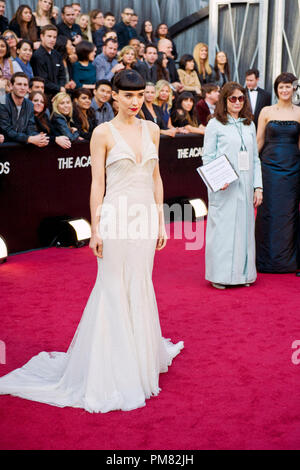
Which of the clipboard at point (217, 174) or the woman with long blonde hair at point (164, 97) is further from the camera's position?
the woman with long blonde hair at point (164, 97)

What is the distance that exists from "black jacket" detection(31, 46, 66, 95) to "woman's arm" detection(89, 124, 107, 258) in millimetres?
6079

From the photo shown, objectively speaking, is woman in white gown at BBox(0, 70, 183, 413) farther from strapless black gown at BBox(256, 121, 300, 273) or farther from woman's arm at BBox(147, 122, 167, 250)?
strapless black gown at BBox(256, 121, 300, 273)

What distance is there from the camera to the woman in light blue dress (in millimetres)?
5953

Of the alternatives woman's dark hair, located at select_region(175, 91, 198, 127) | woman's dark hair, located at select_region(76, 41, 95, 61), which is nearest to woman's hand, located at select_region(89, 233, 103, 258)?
woman's dark hair, located at select_region(175, 91, 198, 127)

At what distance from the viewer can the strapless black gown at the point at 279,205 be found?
6594 mm

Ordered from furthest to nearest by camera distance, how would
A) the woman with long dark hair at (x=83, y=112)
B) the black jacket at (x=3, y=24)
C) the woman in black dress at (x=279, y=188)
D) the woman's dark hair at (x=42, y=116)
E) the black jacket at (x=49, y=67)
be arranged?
the black jacket at (x=3, y=24), the black jacket at (x=49, y=67), the woman with long dark hair at (x=83, y=112), the woman's dark hair at (x=42, y=116), the woman in black dress at (x=279, y=188)

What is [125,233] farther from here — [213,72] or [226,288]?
[213,72]

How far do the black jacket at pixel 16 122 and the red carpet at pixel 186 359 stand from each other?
1.33 meters

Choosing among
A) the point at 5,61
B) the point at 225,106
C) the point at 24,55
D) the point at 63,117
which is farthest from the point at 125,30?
the point at 225,106

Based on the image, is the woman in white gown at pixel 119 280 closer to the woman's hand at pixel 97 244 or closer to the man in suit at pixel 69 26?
the woman's hand at pixel 97 244

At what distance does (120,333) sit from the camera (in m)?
3.68

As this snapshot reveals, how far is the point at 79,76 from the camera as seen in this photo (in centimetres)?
1005

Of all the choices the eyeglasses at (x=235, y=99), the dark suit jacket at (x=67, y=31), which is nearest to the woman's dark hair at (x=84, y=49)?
the dark suit jacket at (x=67, y=31)

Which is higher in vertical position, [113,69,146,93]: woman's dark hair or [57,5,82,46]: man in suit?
[57,5,82,46]: man in suit
